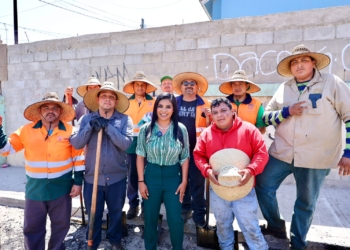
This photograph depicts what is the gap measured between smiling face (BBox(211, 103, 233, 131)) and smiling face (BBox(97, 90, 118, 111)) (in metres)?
1.18

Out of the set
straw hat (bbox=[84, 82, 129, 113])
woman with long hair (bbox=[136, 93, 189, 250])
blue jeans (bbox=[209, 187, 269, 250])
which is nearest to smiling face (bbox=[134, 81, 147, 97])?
straw hat (bbox=[84, 82, 129, 113])

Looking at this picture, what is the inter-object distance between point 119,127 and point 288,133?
73.9 inches

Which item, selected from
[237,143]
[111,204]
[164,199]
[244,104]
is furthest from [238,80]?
[111,204]

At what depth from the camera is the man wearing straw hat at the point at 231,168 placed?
227cm

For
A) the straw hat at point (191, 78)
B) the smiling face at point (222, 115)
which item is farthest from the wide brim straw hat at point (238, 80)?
the smiling face at point (222, 115)

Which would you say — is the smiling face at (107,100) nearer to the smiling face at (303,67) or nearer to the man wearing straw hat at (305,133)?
the man wearing straw hat at (305,133)

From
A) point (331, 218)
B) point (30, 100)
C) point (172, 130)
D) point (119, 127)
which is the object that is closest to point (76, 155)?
point (119, 127)

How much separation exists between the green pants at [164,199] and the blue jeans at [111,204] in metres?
0.42

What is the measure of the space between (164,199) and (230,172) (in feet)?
2.54

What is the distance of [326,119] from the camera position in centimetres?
240

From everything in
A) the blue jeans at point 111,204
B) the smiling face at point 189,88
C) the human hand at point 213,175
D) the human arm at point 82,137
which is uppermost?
the smiling face at point 189,88

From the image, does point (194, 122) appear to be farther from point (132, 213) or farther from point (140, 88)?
point (132, 213)

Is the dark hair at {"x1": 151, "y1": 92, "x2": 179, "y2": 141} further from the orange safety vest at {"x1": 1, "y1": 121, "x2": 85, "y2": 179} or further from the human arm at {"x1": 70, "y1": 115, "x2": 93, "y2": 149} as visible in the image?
the orange safety vest at {"x1": 1, "y1": 121, "x2": 85, "y2": 179}

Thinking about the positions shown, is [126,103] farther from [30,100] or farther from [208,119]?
[30,100]
